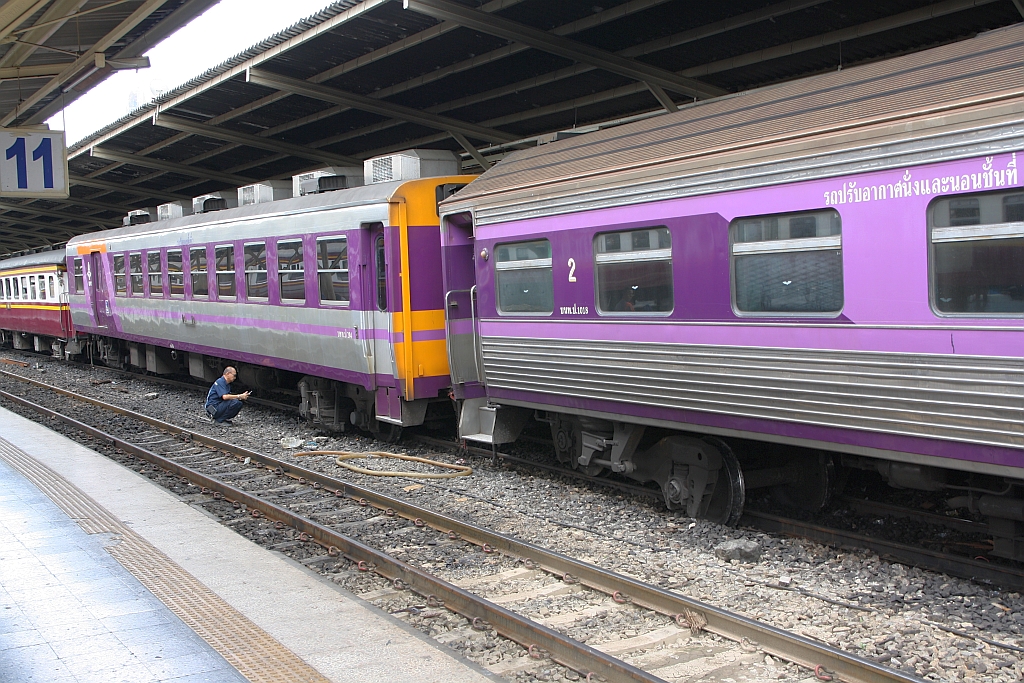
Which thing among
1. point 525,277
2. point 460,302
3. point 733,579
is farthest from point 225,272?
point 733,579

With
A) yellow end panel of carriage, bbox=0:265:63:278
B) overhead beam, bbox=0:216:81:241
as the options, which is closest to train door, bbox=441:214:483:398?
yellow end panel of carriage, bbox=0:265:63:278

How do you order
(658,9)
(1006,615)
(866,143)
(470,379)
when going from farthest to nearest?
(658,9)
(470,379)
(866,143)
(1006,615)

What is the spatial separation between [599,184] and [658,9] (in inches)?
233

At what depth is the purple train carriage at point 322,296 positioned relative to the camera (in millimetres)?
10812

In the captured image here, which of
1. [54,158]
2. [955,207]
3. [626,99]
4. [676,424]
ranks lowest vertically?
[676,424]

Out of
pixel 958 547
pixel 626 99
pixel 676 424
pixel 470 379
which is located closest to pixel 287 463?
pixel 470 379

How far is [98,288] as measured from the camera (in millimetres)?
21172

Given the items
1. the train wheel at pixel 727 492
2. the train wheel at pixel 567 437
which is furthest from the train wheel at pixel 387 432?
the train wheel at pixel 727 492

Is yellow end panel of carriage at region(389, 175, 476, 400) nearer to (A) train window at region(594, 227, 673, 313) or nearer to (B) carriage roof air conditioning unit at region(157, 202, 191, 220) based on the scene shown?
(A) train window at region(594, 227, 673, 313)

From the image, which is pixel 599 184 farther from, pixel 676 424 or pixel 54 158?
pixel 54 158

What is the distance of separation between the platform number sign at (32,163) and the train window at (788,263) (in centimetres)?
1051

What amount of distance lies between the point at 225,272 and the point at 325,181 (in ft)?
10.4

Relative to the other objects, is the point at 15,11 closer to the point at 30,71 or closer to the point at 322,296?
the point at 30,71

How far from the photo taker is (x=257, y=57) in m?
16.3
